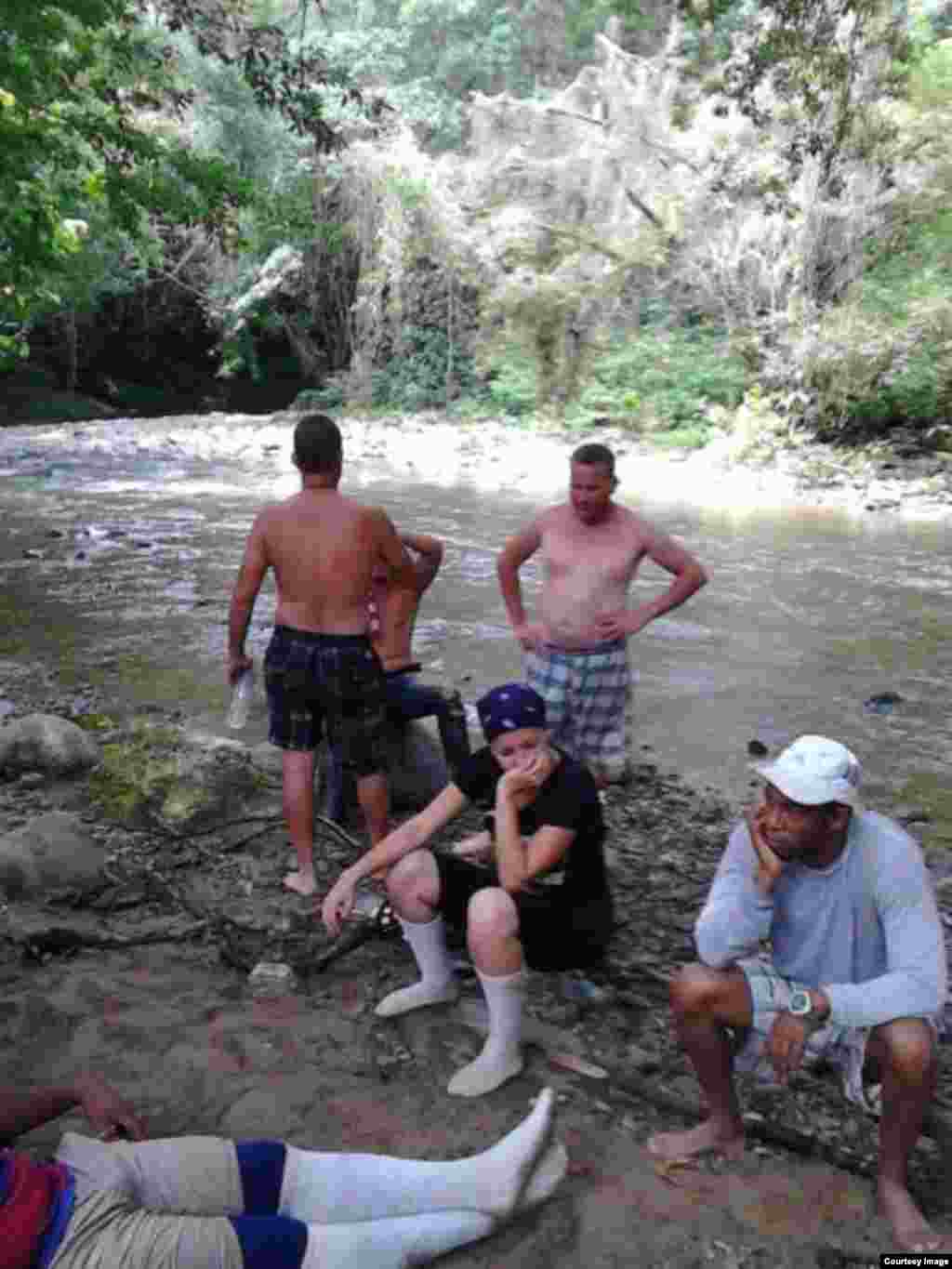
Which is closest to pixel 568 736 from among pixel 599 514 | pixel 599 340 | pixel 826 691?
pixel 599 514

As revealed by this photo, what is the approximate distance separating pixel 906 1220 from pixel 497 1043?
1.08 metres

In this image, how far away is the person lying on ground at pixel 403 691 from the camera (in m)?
4.95

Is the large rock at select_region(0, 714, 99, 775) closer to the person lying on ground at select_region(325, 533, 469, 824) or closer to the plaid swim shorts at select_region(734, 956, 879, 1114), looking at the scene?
the person lying on ground at select_region(325, 533, 469, 824)

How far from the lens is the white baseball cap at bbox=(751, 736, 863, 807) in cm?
257

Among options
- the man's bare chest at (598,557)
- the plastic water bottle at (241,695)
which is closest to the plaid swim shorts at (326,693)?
the plastic water bottle at (241,695)

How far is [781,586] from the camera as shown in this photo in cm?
1162

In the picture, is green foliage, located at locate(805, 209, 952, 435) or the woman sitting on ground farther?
green foliage, located at locate(805, 209, 952, 435)

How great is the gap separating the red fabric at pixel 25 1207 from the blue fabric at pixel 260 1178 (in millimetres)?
400

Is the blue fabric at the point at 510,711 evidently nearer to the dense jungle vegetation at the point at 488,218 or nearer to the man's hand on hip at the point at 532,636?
the man's hand on hip at the point at 532,636

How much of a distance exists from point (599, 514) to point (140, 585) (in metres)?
6.79

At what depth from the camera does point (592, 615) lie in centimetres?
524

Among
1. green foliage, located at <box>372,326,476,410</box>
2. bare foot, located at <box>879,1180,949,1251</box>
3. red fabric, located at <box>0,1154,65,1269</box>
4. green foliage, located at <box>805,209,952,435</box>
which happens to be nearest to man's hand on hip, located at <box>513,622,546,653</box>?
bare foot, located at <box>879,1180,949,1251</box>

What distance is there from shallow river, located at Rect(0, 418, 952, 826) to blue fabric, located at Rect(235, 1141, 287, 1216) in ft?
12.8

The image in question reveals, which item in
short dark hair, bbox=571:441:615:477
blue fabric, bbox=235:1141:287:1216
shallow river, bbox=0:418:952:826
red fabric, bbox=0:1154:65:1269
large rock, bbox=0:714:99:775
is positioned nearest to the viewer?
red fabric, bbox=0:1154:65:1269
